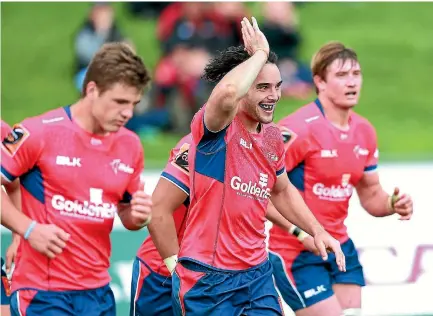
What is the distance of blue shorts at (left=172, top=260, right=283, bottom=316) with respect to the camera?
582cm

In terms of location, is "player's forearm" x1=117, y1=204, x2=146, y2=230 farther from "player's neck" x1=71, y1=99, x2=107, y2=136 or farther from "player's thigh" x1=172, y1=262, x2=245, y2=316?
"player's thigh" x1=172, y1=262, x2=245, y2=316

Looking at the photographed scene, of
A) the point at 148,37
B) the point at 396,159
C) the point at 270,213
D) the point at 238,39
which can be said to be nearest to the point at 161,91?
the point at 238,39

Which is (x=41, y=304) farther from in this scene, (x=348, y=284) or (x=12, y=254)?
(x=348, y=284)

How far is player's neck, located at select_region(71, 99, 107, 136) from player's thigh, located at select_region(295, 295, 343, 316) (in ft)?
7.26

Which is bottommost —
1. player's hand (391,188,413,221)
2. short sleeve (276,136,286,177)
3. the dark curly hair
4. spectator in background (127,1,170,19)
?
player's hand (391,188,413,221)

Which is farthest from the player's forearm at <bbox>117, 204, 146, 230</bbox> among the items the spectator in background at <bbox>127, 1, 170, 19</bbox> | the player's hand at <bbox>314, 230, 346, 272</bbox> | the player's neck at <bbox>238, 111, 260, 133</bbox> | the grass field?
the spectator in background at <bbox>127, 1, 170, 19</bbox>

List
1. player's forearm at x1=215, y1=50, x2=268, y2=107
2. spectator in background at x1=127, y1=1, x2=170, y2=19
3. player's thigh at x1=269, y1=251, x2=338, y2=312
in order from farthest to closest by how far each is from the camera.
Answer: spectator in background at x1=127, y1=1, x2=170, y2=19, player's thigh at x1=269, y1=251, x2=338, y2=312, player's forearm at x1=215, y1=50, x2=268, y2=107

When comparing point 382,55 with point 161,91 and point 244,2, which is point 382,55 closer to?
point 244,2

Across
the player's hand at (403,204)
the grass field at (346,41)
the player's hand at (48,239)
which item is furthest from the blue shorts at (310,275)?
the grass field at (346,41)

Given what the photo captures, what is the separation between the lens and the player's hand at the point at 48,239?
19.5 feet

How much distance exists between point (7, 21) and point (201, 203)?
1379 centimetres

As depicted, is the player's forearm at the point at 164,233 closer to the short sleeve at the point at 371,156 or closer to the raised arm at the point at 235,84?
the raised arm at the point at 235,84

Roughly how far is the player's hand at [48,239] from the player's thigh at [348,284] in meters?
2.51

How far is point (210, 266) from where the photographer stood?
584 centimetres
